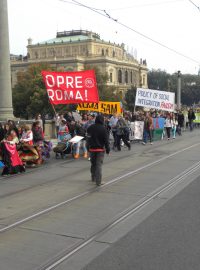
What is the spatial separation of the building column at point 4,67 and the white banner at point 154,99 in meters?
8.58

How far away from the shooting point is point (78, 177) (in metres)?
11.9

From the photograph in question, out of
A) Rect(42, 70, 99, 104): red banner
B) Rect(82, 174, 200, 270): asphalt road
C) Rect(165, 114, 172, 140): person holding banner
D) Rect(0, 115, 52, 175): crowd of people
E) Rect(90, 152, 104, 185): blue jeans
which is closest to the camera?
Rect(82, 174, 200, 270): asphalt road

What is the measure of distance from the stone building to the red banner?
360ft

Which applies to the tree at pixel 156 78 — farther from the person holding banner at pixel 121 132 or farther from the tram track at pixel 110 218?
the tram track at pixel 110 218

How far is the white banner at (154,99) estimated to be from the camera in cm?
2619

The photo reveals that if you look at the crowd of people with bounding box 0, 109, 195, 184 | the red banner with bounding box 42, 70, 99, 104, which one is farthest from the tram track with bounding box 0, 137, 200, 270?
the red banner with bounding box 42, 70, 99, 104

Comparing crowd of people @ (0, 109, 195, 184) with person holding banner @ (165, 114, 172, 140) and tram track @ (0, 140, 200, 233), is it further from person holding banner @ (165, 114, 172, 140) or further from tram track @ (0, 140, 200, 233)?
person holding banner @ (165, 114, 172, 140)

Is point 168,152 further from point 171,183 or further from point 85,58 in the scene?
point 85,58

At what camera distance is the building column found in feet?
63.0

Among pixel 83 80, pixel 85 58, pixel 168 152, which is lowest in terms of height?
pixel 168 152

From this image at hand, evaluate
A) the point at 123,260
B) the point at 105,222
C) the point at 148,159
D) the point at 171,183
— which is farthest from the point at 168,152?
the point at 123,260

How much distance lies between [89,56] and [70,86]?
115 meters

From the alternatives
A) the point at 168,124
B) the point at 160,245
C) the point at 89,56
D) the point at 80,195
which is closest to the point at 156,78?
the point at 89,56

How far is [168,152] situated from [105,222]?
11.0 m
